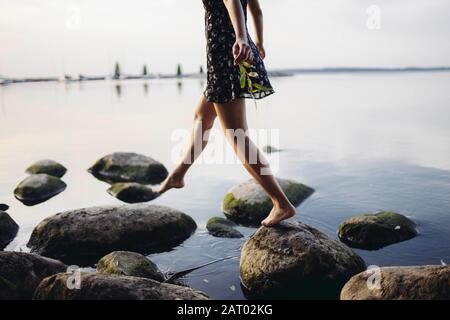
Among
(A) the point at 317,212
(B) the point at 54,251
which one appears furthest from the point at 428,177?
(B) the point at 54,251

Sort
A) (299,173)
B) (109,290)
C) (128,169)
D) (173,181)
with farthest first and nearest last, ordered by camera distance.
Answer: (299,173) < (128,169) < (173,181) < (109,290)

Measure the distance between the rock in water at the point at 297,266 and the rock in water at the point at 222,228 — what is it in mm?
1145

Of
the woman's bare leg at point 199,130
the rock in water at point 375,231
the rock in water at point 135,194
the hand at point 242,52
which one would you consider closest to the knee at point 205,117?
the woman's bare leg at point 199,130

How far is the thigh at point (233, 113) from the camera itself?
4.12m

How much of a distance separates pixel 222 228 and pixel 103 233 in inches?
58.0

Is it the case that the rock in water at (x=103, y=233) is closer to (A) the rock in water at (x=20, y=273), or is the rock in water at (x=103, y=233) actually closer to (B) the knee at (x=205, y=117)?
(A) the rock in water at (x=20, y=273)

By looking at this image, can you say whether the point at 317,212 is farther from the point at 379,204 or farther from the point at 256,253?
the point at 256,253

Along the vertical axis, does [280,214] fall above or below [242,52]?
below

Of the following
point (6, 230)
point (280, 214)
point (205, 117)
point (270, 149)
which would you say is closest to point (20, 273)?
point (6, 230)

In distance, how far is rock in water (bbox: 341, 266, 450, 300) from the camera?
343 centimetres

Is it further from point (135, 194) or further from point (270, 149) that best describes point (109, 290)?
point (270, 149)

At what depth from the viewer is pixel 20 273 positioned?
3.99m

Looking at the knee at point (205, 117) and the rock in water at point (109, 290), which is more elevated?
the knee at point (205, 117)

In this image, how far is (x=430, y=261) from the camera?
479 centimetres
